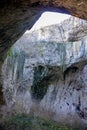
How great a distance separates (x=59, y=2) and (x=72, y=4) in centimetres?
23

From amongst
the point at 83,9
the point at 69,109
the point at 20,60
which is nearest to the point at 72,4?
the point at 83,9

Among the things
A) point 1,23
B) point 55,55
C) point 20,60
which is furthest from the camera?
point 55,55

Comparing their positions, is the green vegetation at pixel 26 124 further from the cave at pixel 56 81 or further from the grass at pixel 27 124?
the cave at pixel 56 81

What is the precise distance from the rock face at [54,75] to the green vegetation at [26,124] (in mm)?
554

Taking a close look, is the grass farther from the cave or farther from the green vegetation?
the cave

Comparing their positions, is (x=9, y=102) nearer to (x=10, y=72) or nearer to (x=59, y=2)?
(x=10, y=72)

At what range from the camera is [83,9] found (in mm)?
3324

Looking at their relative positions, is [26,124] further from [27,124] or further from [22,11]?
[22,11]

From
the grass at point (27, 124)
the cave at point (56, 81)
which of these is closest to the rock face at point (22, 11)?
the cave at point (56, 81)

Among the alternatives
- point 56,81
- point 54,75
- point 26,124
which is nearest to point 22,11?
point 26,124

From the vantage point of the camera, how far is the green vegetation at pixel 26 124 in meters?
10.8

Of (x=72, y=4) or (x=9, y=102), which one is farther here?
(x=9, y=102)

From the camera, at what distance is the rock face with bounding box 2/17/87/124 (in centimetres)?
1205

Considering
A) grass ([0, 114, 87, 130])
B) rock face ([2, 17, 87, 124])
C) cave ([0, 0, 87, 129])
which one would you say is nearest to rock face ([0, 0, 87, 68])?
cave ([0, 0, 87, 129])
